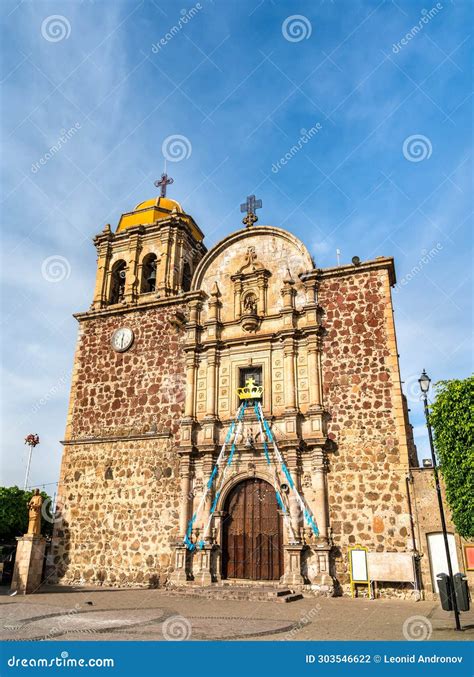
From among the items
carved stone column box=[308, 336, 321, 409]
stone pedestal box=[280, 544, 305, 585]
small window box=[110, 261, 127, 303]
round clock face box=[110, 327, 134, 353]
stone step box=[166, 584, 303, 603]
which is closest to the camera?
stone step box=[166, 584, 303, 603]

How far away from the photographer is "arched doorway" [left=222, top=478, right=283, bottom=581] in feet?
48.7

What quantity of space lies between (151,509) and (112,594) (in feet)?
9.79

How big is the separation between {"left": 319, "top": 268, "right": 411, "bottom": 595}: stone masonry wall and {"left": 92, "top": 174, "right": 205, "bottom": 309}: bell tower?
666 centimetres

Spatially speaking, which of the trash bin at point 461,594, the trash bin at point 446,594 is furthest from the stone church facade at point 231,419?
the trash bin at point 461,594

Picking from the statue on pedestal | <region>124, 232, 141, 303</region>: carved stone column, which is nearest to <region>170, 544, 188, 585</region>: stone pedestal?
the statue on pedestal

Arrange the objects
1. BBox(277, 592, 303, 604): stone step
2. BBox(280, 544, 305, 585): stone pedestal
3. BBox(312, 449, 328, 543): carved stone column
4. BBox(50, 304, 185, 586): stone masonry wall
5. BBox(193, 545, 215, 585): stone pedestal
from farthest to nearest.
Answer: BBox(50, 304, 185, 586): stone masonry wall → BBox(193, 545, 215, 585): stone pedestal → BBox(312, 449, 328, 543): carved stone column → BBox(280, 544, 305, 585): stone pedestal → BBox(277, 592, 303, 604): stone step

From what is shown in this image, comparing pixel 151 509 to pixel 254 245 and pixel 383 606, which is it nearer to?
pixel 383 606

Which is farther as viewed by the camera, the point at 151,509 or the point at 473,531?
the point at 151,509

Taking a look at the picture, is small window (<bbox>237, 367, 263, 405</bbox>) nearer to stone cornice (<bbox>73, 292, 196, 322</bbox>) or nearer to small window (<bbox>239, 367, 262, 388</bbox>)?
small window (<bbox>239, 367, 262, 388</bbox>)

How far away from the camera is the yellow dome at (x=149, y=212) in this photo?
22797 millimetres

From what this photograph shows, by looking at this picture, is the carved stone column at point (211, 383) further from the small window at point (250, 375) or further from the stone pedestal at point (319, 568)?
the stone pedestal at point (319, 568)

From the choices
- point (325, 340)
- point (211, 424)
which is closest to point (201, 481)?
point (211, 424)

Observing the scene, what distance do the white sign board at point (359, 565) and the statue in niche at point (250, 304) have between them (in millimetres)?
7801

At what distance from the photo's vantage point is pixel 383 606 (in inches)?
468
